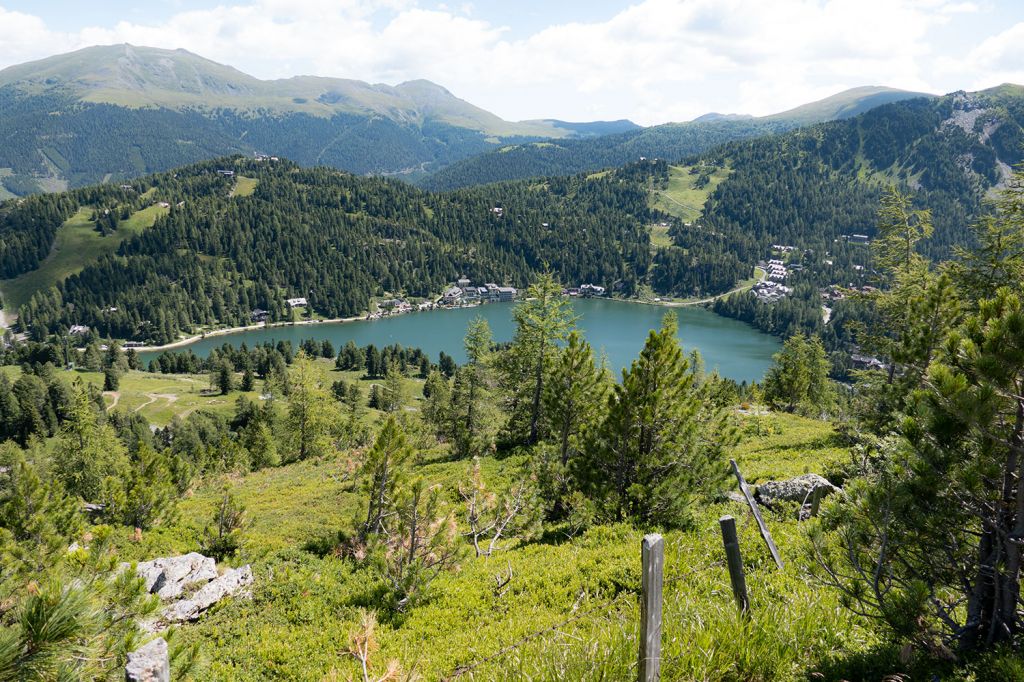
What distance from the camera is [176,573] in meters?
13.2

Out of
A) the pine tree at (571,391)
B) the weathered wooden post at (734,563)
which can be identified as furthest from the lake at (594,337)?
the weathered wooden post at (734,563)

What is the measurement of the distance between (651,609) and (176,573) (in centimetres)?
1382

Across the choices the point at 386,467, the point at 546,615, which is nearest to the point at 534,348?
the point at 386,467

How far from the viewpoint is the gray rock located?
356cm

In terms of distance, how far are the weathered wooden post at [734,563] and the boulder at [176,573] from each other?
42.6 ft

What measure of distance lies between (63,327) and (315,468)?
187 m

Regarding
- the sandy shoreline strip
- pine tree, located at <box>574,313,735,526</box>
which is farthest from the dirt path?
pine tree, located at <box>574,313,735,526</box>

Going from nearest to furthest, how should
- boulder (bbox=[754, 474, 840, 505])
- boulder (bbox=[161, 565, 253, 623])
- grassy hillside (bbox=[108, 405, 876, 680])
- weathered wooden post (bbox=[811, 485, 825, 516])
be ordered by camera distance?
1. grassy hillside (bbox=[108, 405, 876, 680])
2. boulder (bbox=[161, 565, 253, 623])
3. weathered wooden post (bbox=[811, 485, 825, 516])
4. boulder (bbox=[754, 474, 840, 505])

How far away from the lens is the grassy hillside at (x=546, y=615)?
211 inches

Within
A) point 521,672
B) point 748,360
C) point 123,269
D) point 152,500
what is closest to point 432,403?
point 152,500

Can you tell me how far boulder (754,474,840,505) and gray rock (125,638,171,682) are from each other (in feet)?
47.3

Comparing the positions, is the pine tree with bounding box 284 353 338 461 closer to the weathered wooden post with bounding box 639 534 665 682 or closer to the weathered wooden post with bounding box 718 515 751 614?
the weathered wooden post with bounding box 718 515 751 614

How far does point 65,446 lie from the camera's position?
41.8 metres

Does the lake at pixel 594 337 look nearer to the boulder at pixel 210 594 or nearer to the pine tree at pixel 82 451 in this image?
the pine tree at pixel 82 451
